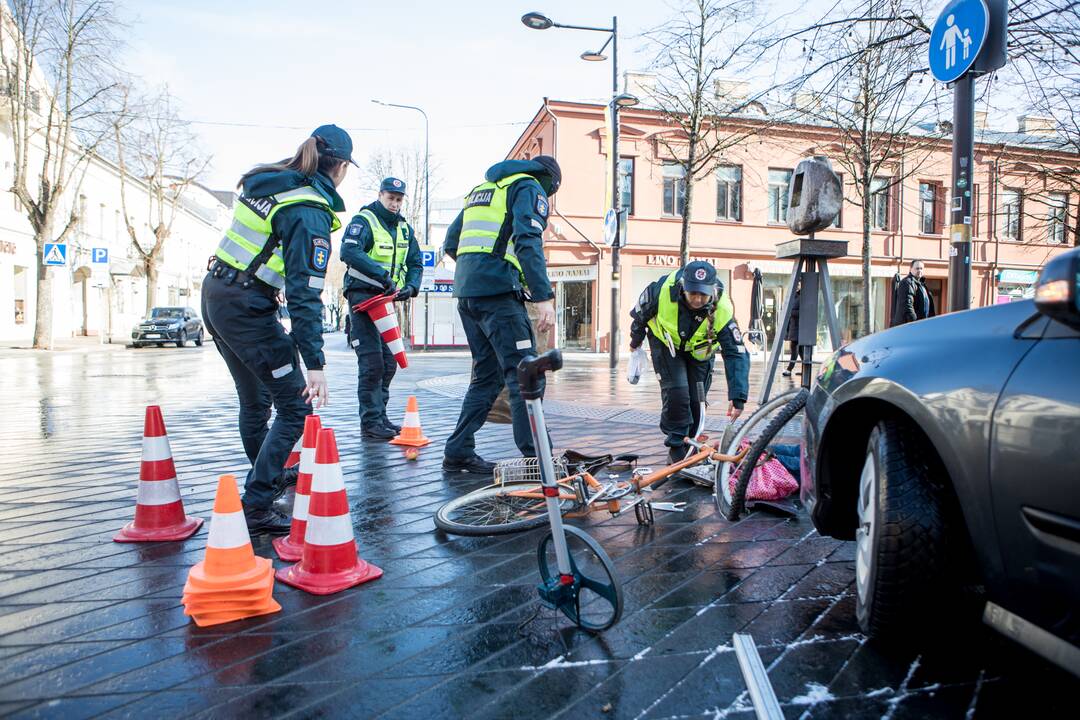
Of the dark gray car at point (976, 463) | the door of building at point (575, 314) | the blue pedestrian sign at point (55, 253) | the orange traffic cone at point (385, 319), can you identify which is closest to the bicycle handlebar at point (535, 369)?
the dark gray car at point (976, 463)

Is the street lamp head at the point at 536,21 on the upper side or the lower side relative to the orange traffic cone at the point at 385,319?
upper

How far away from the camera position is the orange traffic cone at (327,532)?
3062 millimetres

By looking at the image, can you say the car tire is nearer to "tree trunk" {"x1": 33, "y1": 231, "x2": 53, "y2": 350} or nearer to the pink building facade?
the pink building facade

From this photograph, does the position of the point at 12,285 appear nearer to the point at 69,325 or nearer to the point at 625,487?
the point at 69,325

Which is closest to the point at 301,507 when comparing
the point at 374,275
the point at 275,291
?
the point at 275,291

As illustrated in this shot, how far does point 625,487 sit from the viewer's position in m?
3.68

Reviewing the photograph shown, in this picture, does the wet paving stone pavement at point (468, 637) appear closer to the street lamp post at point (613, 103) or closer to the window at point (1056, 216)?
the window at point (1056, 216)

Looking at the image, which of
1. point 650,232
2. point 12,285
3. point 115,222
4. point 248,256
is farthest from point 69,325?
point 248,256

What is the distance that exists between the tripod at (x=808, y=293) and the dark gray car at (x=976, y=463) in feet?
9.53

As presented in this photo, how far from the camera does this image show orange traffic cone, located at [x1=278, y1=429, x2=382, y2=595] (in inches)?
121

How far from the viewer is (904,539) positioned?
86.4 inches

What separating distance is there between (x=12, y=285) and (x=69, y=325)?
4.72m

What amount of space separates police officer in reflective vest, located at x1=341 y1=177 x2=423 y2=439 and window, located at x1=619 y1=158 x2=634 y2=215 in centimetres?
1869

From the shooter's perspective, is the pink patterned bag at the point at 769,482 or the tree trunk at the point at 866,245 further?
the tree trunk at the point at 866,245
